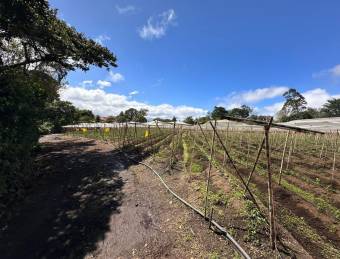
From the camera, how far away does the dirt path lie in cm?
494

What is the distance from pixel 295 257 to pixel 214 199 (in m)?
2.57

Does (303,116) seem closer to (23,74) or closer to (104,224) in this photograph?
(23,74)

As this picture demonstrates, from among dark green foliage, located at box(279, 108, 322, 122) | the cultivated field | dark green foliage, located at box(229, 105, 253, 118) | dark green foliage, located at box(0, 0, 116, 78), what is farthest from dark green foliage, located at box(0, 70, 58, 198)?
dark green foliage, located at box(229, 105, 253, 118)

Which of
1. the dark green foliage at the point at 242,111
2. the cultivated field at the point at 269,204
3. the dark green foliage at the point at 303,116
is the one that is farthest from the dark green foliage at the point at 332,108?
the cultivated field at the point at 269,204

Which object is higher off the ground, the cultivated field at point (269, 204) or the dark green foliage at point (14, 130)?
the dark green foliage at point (14, 130)

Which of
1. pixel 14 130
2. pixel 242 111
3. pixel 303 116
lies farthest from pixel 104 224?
pixel 242 111

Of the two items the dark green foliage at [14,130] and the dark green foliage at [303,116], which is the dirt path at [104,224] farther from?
the dark green foliage at [303,116]

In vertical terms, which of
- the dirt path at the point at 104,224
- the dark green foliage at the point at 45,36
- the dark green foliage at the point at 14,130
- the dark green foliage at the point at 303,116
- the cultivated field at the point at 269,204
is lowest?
the dirt path at the point at 104,224

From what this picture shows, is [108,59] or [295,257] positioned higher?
[108,59]

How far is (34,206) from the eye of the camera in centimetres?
715

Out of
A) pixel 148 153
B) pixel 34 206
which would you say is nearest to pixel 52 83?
pixel 148 153

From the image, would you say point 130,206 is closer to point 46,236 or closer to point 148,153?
point 46,236

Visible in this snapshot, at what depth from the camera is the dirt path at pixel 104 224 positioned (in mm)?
4938

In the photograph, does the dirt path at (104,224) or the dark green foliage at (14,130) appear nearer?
the dirt path at (104,224)
